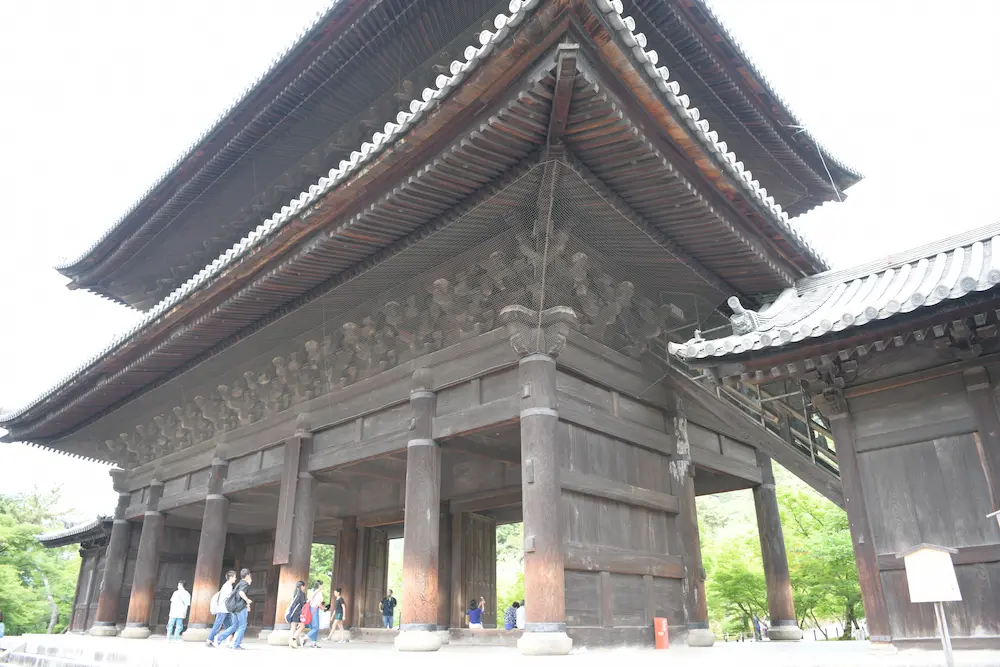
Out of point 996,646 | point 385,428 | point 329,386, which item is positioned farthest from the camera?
point 329,386

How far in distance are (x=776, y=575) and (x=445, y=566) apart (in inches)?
249

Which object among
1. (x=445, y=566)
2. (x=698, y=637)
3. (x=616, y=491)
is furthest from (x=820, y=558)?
(x=616, y=491)

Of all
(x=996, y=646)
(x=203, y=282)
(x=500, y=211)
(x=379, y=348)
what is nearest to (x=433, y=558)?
(x=379, y=348)

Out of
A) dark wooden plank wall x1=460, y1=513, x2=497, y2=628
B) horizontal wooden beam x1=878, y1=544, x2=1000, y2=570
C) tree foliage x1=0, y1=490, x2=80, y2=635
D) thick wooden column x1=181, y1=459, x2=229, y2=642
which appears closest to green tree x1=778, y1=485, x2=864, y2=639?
dark wooden plank wall x1=460, y1=513, x2=497, y2=628

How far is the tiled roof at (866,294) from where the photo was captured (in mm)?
6016

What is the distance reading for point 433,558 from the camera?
8.84 metres

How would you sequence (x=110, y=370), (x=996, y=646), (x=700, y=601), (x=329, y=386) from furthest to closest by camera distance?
(x=110, y=370) < (x=329, y=386) < (x=700, y=601) < (x=996, y=646)

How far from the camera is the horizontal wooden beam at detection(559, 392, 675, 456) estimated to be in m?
8.62

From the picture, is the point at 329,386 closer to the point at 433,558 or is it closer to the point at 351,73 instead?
the point at 433,558

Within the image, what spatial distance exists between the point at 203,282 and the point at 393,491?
7140 mm

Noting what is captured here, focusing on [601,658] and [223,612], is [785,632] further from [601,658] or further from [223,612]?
[223,612]

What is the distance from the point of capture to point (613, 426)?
30.4 feet

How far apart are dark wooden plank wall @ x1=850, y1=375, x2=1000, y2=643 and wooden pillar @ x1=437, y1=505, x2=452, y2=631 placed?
8583 mm

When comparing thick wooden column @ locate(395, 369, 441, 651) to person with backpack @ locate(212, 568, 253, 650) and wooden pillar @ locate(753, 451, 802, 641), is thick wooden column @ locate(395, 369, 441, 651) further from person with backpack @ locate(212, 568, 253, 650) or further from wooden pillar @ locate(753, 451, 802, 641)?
wooden pillar @ locate(753, 451, 802, 641)
